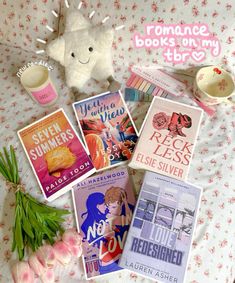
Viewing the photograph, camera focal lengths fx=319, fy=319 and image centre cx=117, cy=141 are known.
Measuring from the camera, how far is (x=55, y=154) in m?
0.93

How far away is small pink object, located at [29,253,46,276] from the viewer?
0.75 m

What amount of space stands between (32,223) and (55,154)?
22 cm

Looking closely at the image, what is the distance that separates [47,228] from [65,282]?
0.14 metres

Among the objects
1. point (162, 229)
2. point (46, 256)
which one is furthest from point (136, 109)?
point (46, 256)

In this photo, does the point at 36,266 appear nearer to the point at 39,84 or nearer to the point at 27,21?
the point at 39,84

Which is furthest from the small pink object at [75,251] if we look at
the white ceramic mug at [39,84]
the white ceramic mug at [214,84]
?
the white ceramic mug at [214,84]

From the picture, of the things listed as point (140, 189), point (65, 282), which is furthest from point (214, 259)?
point (65, 282)

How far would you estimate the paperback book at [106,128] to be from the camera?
3.03 ft

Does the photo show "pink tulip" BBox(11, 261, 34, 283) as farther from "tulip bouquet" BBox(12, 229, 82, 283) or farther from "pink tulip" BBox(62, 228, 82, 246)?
"pink tulip" BBox(62, 228, 82, 246)

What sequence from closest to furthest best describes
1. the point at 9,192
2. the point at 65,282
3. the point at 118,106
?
the point at 65,282
the point at 9,192
the point at 118,106

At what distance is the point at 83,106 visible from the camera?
1001mm

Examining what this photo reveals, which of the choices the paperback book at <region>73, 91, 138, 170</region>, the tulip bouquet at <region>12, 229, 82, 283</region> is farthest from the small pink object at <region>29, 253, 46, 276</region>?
the paperback book at <region>73, 91, 138, 170</region>

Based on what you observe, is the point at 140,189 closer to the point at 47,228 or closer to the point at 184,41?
the point at 47,228

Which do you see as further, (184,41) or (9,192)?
(184,41)
